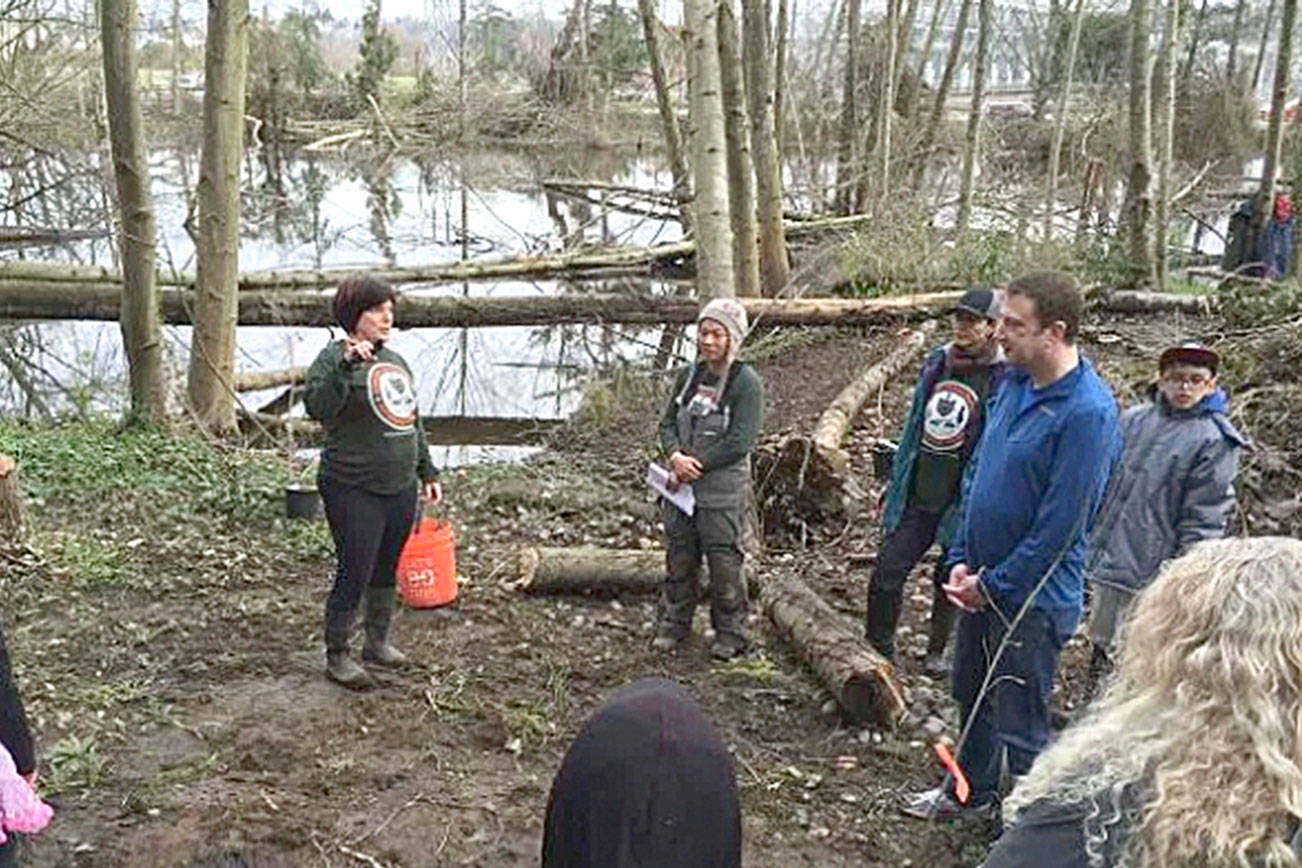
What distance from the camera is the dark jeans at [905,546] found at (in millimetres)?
5055

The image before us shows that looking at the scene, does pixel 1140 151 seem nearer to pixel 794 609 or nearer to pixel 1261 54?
pixel 794 609

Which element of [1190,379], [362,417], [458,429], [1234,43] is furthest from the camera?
[1234,43]

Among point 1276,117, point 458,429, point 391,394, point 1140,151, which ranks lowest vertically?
point 458,429

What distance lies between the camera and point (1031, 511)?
3.67 meters

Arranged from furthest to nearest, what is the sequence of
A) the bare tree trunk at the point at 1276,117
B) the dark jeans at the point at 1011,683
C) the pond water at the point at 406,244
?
the bare tree trunk at the point at 1276,117
the pond water at the point at 406,244
the dark jeans at the point at 1011,683

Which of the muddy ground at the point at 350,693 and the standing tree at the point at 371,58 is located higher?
the standing tree at the point at 371,58

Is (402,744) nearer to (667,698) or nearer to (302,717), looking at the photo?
(302,717)

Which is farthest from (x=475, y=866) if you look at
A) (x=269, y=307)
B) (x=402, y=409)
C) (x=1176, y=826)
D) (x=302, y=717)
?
(x=269, y=307)

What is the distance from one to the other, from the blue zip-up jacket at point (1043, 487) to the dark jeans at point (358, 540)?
7.72ft

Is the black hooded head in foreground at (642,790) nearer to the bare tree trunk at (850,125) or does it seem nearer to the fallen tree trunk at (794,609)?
the fallen tree trunk at (794,609)

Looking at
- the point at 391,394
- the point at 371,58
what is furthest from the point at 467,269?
the point at 371,58

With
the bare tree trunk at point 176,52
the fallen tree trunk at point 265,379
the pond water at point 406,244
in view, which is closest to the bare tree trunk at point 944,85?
the pond water at point 406,244

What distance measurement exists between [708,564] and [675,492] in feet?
1.30

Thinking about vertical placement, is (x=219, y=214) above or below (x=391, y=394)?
above
